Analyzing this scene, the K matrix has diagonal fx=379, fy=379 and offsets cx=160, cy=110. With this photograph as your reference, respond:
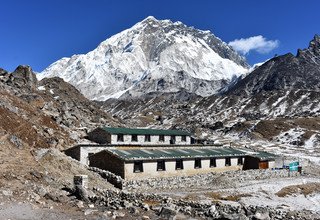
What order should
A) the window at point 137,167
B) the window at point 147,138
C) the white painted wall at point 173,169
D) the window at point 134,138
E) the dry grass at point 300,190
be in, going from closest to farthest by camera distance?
the white painted wall at point 173,169 < the dry grass at point 300,190 < the window at point 137,167 < the window at point 134,138 < the window at point 147,138

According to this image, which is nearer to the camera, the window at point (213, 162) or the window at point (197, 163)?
the window at point (197, 163)

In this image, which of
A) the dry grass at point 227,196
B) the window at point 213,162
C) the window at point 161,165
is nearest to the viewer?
the dry grass at point 227,196

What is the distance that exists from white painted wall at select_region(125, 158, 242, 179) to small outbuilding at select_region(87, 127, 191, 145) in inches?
599

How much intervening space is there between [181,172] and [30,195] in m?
28.7

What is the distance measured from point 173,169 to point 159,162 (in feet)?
9.34

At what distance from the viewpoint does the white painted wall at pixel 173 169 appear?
50031 millimetres

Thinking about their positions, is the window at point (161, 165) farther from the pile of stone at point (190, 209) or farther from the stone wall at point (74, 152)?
the pile of stone at point (190, 209)

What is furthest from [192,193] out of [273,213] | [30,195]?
[30,195]

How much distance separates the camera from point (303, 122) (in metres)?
177

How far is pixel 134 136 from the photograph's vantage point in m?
70.7

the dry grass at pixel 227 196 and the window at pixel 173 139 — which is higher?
the window at pixel 173 139

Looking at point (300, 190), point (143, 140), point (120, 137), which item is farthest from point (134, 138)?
point (300, 190)

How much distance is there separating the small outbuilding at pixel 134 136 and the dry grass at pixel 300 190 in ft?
91.3

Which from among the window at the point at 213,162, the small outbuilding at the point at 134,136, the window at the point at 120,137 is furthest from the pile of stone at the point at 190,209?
the window at the point at 120,137
